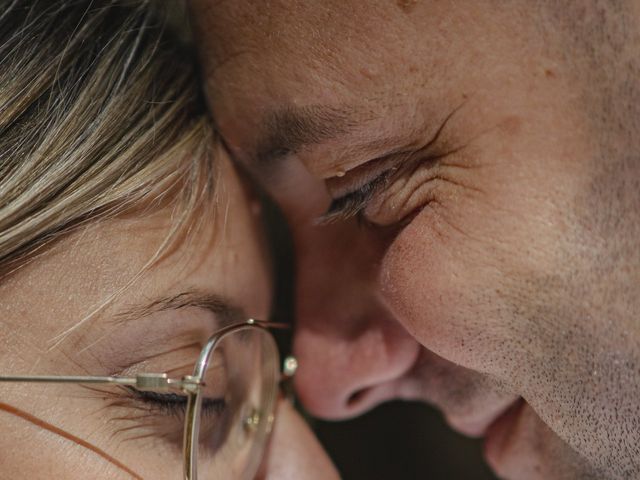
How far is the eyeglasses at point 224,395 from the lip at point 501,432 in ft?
1.05

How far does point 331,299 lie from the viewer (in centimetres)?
111

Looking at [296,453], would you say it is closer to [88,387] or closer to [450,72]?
[88,387]

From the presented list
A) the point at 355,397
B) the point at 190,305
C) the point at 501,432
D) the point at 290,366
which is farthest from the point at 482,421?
the point at 190,305

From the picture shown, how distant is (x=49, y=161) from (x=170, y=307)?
0.66 ft

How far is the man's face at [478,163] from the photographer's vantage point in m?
0.78

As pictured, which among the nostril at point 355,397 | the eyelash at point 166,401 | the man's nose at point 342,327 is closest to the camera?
the eyelash at point 166,401

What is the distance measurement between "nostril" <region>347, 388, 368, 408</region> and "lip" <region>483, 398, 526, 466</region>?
0.20 metres

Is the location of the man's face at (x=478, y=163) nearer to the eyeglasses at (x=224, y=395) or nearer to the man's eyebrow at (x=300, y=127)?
the man's eyebrow at (x=300, y=127)

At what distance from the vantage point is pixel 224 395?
39.2 inches

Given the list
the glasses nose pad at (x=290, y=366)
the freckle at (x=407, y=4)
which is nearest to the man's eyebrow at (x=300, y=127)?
the freckle at (x=407, y=4)

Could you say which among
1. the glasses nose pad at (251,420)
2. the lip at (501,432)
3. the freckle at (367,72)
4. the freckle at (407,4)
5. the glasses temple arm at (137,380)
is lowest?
the lip at (501,432)

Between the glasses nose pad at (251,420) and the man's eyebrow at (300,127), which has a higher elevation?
the man's eyebrow at (300,127)

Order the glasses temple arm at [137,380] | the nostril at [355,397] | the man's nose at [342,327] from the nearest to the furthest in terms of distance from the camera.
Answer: the glasses temple arm at [137,380], the man's nose at [342,327], the nostril at [355,397]

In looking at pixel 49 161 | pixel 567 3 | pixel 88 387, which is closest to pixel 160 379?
pixel 88 387
